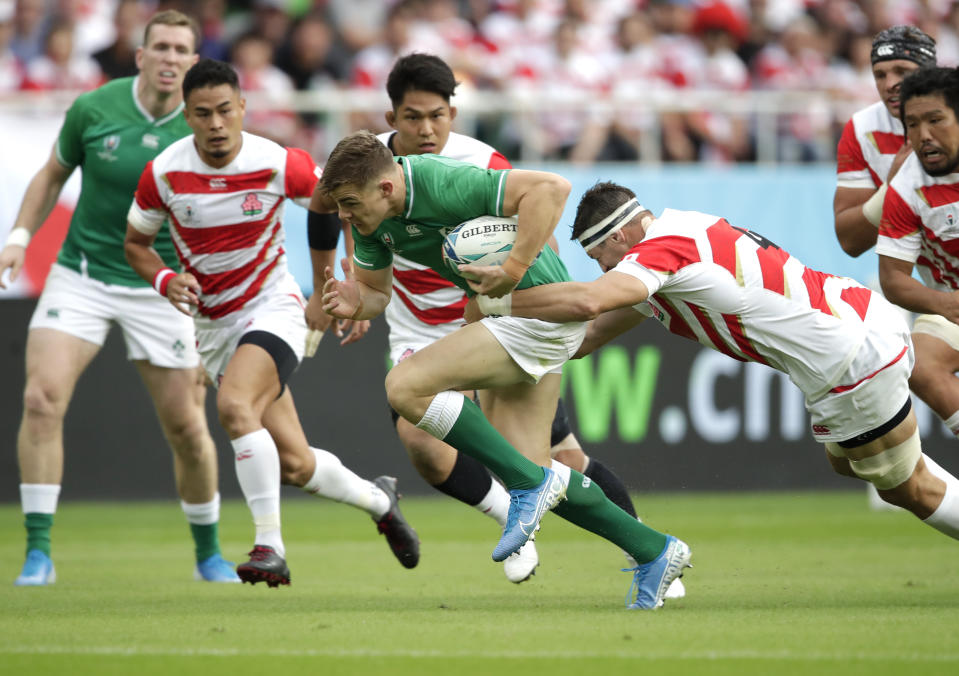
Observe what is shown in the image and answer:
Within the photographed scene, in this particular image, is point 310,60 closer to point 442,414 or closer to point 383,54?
point 383,54

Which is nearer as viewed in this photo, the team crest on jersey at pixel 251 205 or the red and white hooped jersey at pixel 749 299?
the red and white hooped jersey at pixel 749 299

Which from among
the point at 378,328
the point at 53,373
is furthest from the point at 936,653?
the point at 378,328

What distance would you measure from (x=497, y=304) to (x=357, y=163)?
81 centimetres

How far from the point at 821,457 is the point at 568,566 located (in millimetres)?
5235

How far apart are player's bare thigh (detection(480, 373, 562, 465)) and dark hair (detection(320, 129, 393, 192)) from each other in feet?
4.15

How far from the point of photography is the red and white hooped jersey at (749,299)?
569cm

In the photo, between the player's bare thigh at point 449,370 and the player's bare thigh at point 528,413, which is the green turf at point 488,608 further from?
the player's bare thigh at point 449,370

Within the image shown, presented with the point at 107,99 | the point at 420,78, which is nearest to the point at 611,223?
the point at 420,78

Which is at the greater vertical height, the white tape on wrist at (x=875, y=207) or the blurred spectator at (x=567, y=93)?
the white tape on wrist at (x=875, y=207)

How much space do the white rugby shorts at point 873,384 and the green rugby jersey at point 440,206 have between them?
1.29 m

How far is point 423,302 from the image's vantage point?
756cm

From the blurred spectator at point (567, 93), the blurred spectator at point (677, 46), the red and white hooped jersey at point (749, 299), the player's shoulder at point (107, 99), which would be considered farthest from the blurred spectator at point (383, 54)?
the red and white hooped jersey at point (749, 299)

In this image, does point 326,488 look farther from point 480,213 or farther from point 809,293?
point 809,293

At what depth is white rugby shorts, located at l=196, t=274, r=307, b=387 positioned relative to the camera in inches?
292
